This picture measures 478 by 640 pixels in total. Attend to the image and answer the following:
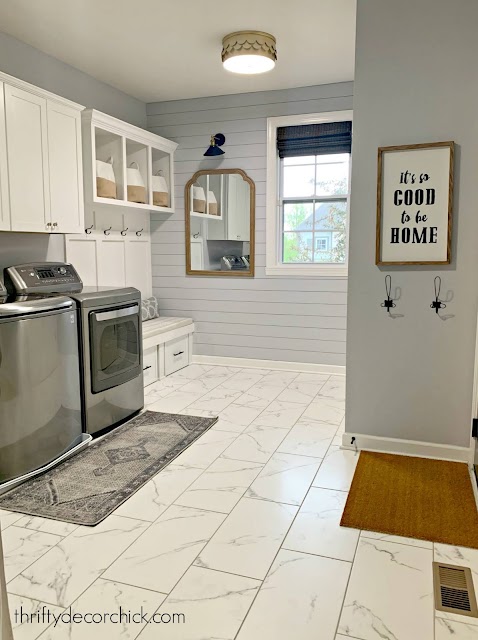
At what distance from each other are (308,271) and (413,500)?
2.88 m

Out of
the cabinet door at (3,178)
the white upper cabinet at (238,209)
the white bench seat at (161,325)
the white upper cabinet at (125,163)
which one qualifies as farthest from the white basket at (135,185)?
the cabinet door at (3,178)

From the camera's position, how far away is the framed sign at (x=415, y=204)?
9.91ft

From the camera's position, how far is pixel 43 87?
163 inches

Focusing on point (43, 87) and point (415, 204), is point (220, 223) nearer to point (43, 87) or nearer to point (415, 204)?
point (43, 87)

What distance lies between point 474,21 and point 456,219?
106 cm

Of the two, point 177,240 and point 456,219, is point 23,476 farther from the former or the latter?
point 177,240

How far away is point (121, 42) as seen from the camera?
13.0 feet

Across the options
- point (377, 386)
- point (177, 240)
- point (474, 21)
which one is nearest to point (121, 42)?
point (177, 240)

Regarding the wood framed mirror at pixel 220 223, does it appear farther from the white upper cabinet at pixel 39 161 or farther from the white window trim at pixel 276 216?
the white upper cabinet at pixel 39 161

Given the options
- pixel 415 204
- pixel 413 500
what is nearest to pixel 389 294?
pixel 415 204

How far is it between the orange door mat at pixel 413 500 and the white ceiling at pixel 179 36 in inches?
113

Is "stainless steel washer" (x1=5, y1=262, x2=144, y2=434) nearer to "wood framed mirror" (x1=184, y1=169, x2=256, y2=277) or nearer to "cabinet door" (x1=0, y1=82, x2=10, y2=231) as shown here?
"cabinet door" (x1=0, y1=82, x2=10, y2=231)

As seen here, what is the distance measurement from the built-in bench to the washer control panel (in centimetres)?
99

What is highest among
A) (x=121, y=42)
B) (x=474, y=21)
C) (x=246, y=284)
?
(x=121, y=42)
